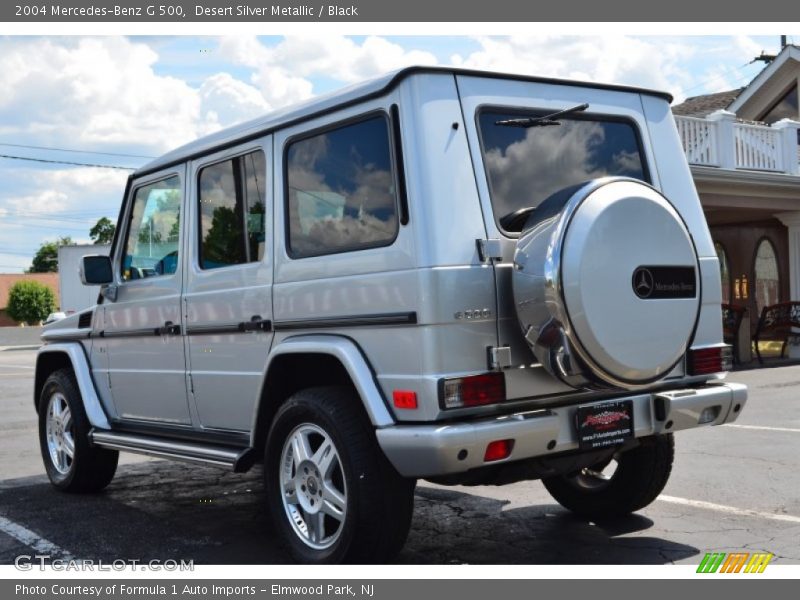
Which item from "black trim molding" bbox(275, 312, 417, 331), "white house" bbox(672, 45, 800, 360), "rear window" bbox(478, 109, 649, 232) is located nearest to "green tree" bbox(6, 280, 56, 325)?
"white house" bbox(672, 45, 800, 360)

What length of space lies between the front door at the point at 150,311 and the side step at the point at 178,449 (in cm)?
18

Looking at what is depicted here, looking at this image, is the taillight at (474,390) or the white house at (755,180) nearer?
the taillight at (474,390)

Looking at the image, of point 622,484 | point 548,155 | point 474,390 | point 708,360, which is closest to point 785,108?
point 622,484

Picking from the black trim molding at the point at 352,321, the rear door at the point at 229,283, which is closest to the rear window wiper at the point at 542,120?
the black trim molding at the point at 352,321

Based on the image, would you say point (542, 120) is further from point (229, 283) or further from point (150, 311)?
point (150, 311)

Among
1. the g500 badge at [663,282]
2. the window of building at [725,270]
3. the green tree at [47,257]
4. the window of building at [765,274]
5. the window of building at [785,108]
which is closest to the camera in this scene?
the g500 badge at [663,282]

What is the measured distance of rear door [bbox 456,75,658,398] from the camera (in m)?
4.45

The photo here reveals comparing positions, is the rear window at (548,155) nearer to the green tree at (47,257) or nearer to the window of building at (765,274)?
the window of building at (765,274)

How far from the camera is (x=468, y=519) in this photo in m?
5.93

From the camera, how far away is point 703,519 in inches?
226

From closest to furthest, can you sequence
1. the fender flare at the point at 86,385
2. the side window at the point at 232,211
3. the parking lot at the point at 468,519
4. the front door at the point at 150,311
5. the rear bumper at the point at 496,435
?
the rear bumper at the point at 496,435, the parking lot at the point at 468,519, the side window at the point at 232,211, the front door at the point at 150,311, the fender flare at the point at 86,385

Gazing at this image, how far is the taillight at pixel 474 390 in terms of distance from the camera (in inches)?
165

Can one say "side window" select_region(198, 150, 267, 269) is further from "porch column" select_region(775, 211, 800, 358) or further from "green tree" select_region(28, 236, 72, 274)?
"green tree" select_region(28, 236, 72, 274)

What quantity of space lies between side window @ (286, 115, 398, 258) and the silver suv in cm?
1
